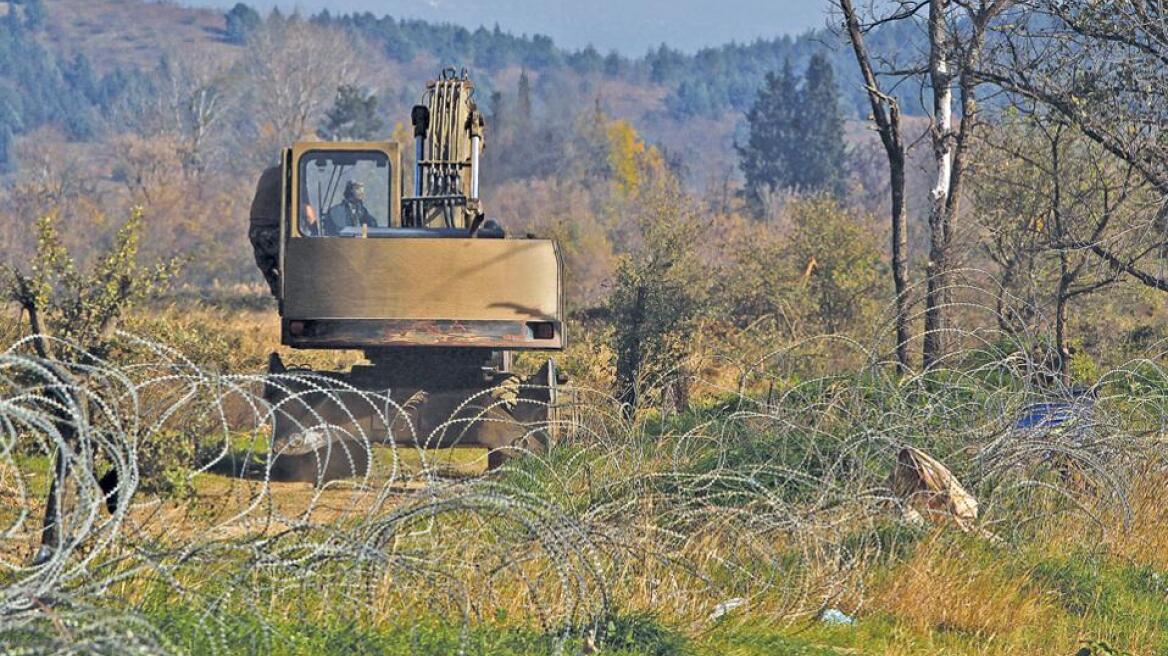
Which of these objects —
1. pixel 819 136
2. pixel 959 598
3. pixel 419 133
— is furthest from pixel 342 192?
pixel 819 136

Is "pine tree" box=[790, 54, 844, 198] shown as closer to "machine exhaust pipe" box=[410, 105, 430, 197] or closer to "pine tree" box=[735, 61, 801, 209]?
"pine tree" box=[735, 61, 801, 209]

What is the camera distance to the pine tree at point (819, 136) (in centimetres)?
10381

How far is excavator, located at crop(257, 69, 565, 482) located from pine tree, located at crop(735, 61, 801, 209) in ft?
269

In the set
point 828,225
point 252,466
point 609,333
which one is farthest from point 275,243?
point 828,225

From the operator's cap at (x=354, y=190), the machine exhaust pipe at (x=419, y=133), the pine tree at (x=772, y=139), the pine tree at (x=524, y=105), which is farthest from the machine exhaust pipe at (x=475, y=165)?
the pine tree at (x=524, y=105)

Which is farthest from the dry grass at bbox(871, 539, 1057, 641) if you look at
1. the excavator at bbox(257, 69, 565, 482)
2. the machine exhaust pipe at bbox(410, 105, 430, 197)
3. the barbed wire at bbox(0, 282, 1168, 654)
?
the machine exhaust pipe at bbox(410, 105, 430, 197)

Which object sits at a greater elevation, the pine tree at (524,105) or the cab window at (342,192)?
the pine tree at (524,105)

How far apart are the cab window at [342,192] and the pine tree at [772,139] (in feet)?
270

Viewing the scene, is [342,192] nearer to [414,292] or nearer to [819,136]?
[414,292]

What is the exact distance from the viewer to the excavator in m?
14.2

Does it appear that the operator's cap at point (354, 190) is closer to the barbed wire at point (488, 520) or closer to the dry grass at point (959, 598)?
the barbed wire at point (488, 520)

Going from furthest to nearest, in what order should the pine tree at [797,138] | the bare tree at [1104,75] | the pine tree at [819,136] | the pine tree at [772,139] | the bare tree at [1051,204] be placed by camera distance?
the pine tree at [772,139], the pine tree at [797,138], the pine tree at [819,136], the bare tree at [1051,204], the bare tree at [1104,75]

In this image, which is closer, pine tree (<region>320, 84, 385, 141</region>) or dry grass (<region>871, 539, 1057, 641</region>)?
dry grass (<region>871, 539, 1057, 641</region>)

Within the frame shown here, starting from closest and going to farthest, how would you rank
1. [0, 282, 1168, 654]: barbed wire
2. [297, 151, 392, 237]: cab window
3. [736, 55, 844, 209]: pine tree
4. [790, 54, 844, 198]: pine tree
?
[0, 282, 1168, 654]: barbed wire → [297, 151, 392, 237]: cab window → [790, 54, 844, 198]: pine tree → [736, 55, 844, 209]: pine tree
